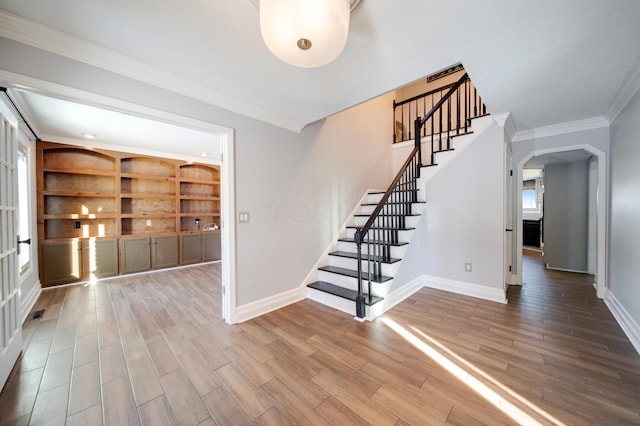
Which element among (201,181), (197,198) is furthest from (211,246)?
(201,181)

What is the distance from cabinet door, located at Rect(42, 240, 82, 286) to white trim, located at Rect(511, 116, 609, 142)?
24.5ft

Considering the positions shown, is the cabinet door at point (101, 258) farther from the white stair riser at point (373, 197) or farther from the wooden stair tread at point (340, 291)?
the white stair riser at point (373, 197)

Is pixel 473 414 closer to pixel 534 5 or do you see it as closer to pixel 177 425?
pixel 177 425

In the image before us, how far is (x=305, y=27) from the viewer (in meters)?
1.09

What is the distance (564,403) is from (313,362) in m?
1.63

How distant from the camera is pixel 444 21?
1.43m

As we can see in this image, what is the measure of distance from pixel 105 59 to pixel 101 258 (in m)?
3.90

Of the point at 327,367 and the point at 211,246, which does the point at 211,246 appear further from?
the point at 327,367

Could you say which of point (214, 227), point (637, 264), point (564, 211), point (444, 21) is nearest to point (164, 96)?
point (444, 21)

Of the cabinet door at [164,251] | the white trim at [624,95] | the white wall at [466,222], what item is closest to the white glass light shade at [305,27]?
the white wall at [466,222]

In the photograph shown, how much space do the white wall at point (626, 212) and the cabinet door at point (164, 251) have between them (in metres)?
6.52

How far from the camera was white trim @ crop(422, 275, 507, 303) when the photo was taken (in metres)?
3.02

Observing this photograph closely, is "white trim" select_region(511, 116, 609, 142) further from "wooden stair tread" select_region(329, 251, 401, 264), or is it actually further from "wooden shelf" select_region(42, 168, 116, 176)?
"wooden shelf" select_region(42, 168, 116, 176)

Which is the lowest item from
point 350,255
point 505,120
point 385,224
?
point 350,255
